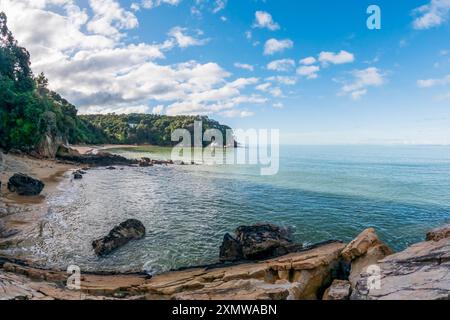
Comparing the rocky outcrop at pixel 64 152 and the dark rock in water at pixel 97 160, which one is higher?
the rocky outcrop at pixel 64 152

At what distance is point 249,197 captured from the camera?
27.7 metres

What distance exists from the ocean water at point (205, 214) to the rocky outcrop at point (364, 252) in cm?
500

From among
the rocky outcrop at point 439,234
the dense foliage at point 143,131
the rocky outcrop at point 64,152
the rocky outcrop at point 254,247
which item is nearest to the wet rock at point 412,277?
the rocky outcrop at point 439,234

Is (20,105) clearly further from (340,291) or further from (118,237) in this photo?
(340,291)

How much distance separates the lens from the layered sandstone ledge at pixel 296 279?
7129 millimetres

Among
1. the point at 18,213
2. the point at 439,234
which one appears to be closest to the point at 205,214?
the point at 18,213

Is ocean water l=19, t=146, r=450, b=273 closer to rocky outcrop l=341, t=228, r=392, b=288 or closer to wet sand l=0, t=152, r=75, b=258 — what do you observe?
wet sand l=0, t=152, r=75, b=258

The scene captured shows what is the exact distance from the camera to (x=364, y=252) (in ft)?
34.4

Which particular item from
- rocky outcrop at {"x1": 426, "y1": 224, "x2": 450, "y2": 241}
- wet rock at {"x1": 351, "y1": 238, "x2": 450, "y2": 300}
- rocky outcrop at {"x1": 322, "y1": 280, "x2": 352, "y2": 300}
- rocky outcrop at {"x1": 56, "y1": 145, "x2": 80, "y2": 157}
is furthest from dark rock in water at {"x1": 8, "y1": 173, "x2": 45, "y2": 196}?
rocky outcrop at {"x1": 56, "y1": 145, "x2": 80, "y2": 157}

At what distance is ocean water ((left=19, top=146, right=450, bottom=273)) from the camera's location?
539 inches

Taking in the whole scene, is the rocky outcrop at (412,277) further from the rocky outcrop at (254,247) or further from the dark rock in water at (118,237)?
the dark rock in water at (118,237)

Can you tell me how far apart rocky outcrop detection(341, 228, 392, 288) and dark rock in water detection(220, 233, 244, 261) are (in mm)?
4693

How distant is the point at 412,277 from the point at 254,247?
6.92 metres
